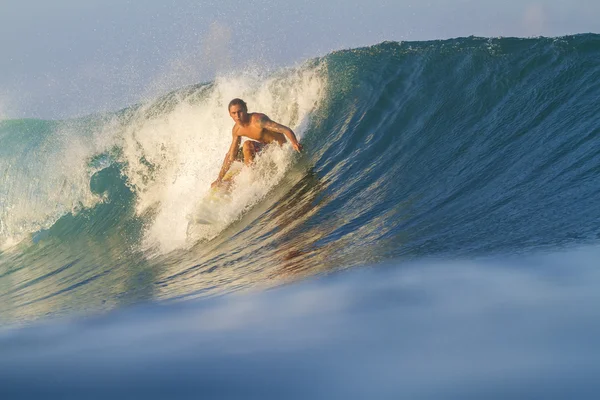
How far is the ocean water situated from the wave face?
4 cm

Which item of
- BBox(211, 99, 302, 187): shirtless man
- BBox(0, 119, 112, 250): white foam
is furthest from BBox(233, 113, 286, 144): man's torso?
BBox(0, 119, 112, 250): white foam

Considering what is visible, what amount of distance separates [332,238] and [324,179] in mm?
2149

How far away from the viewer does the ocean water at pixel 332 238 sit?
3215 millimetres

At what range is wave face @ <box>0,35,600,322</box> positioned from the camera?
621 centimetres

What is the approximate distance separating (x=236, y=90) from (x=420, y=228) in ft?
21.4

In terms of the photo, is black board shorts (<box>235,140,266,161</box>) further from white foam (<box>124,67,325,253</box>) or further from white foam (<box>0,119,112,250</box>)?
white foam (<box>0,119,112,250</box>)

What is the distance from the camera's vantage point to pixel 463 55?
11141 mm

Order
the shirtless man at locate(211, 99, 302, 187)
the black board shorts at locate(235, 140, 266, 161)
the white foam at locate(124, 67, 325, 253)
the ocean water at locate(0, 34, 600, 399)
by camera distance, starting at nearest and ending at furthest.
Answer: the ocean water at locate(0, 34, 600, 399)
the white foam at locate(124, 67, 325, 253)
the shirtless man at locate(211, 99, 302, 187)
the black board shorts at locate(235, 140, 266, 161)

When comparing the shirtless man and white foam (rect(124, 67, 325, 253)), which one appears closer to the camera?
white foam (rect(124, 67, 325, 253))

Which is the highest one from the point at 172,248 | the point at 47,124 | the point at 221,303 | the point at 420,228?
the point at 47,124

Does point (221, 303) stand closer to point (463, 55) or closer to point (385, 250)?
point (385, 250)

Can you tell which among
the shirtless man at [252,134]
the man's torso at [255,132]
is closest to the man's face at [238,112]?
the shirtless man at [252,134]

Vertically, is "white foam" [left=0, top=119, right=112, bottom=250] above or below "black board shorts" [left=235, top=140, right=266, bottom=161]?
above

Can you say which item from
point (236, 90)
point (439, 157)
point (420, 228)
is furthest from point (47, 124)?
point (420, 228)
